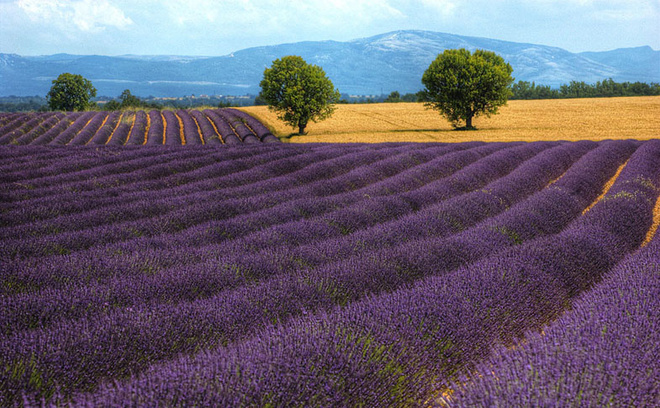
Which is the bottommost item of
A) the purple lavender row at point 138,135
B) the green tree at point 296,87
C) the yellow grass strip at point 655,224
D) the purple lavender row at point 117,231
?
the yellow grass strip at point 655,224

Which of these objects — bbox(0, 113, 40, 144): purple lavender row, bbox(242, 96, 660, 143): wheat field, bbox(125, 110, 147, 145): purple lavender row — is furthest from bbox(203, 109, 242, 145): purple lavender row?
bbox(0, 113, 40, 144): purple lavender row

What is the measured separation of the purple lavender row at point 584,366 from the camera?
1439 mm

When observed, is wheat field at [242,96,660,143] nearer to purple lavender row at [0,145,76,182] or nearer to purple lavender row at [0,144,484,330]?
purple lavender row at [0,145,76,182]

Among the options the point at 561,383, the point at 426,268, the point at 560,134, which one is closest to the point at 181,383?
the point at 561,383

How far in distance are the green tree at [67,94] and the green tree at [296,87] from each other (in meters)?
35.8

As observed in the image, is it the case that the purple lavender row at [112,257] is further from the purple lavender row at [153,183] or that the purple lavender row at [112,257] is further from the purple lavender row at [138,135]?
the purple lavender row at [138,135]

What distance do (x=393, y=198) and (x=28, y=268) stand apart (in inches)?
163

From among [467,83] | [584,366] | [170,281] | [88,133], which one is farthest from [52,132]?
[584,366]

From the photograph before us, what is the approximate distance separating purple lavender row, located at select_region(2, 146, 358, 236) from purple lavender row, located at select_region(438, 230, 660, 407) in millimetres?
5083

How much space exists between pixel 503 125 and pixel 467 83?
3918 millimetres

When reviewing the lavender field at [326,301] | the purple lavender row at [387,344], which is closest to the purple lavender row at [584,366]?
the lavender field at [326,301]

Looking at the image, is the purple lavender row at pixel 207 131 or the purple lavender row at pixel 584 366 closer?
the purple lavender row at pixel 584 366

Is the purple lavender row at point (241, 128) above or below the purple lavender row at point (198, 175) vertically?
A: above

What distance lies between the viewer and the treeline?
173ft
